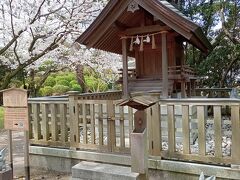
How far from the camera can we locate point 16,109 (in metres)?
5.09

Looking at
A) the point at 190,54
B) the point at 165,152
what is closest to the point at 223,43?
the point at 190,54

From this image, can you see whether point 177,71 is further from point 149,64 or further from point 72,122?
point 72,122

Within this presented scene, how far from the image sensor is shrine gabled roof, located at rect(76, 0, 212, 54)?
7.07 metres

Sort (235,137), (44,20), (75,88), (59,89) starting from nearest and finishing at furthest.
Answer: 1. (235,137)
2. (44,20)
3. (59,89)
4. (75,88)

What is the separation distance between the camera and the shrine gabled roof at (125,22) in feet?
23.2

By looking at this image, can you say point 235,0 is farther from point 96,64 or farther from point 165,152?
point 165,152

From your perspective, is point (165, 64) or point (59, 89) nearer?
point (165, 64)

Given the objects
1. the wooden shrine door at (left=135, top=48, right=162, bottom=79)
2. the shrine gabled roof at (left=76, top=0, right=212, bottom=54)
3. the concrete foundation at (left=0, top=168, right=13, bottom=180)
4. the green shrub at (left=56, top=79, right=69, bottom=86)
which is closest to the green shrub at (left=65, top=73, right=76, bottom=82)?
the green shrub at (left=56, top=79, right=69, bottom=86)

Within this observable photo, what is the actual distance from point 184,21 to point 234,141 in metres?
3.56

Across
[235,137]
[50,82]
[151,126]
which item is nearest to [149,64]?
[151,126]

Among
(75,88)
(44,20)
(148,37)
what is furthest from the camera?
(75,88)

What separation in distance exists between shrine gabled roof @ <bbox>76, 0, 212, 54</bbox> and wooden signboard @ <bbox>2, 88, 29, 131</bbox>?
11.6 ft

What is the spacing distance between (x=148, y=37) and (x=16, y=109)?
14.7 ft

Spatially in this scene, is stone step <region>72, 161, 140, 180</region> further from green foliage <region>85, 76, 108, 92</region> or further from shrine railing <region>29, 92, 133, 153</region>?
green foliage <region>85, 76, 108, 92</region>
